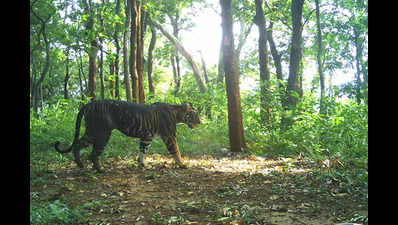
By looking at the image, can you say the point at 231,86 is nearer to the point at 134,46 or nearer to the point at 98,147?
the point at 134,46

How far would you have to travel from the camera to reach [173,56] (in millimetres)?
23531

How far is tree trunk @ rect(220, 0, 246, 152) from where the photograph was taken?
8250 mm

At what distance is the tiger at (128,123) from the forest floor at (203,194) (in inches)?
15.1

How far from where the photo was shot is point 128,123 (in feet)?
20.3

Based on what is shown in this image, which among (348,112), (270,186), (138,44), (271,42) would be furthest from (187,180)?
(271,42)

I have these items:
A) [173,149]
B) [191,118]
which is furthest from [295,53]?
[173,149]

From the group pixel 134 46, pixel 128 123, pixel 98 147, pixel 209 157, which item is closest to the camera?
pixel 98 147

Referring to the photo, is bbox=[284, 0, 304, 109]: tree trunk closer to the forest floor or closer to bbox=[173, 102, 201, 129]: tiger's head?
bbox=[173, 102, 201, 129]: tiger's head

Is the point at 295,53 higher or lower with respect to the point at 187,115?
higher

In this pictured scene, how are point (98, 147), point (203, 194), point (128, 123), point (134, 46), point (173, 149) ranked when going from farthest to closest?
point (134, 46) < point (173, 149) < point (128, 123) < point (98, 147) < point (203, 194)

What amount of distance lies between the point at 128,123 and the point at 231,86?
3.22 metres

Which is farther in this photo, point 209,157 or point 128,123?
point 209,157
